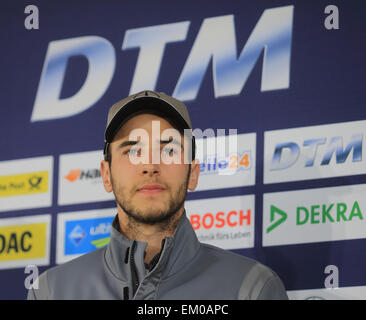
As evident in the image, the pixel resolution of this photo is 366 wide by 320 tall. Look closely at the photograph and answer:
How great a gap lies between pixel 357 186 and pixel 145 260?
0.90m

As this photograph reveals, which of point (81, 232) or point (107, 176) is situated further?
point (81, 232)

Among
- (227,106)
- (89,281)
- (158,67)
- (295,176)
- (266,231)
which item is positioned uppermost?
(158,67)

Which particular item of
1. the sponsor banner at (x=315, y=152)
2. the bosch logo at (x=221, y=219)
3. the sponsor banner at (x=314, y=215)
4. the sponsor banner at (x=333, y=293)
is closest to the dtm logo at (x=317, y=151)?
the sponsor banner at (x=315, y=152)

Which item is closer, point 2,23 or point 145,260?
point 145,260

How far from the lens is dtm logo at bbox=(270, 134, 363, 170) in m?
2.81

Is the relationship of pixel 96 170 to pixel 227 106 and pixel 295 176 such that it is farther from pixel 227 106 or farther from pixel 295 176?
pixel 295 176

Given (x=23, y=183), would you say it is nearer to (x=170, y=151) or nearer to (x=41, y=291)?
(x=41, y=291)

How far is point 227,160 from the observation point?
294cm

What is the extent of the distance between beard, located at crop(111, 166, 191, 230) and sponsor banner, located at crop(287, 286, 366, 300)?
659mm

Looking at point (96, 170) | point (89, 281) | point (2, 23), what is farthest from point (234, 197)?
point (2, 23)

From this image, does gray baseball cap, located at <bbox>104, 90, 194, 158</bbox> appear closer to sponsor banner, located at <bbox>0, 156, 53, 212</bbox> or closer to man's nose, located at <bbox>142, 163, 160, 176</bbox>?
man's nose, located at <bbox>142, 163, 160, 176</bbox>

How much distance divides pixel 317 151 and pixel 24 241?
49.6 inches

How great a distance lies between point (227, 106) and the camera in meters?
3.00

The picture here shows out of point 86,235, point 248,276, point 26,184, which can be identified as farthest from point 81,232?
point 248,276
